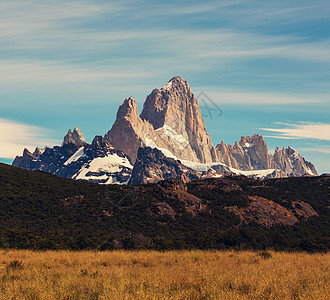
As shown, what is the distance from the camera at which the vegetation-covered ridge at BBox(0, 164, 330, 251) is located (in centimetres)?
8556

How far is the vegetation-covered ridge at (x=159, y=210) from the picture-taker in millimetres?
85562

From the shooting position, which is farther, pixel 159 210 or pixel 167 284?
pixel 159 210

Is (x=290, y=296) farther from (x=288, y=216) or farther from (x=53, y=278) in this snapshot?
(x=288, y=216)

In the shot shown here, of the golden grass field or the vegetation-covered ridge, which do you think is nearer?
the golden grass field

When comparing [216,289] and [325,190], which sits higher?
[325,190]

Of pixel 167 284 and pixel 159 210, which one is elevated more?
pixel 159 210

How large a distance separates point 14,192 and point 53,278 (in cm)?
9819

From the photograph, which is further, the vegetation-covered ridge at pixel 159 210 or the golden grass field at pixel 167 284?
the vegetation-covered ridge at pixel 159 210

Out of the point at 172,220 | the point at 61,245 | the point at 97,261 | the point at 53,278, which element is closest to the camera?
the point at 53,278

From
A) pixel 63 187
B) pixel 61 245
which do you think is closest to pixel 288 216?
pixel 63 187

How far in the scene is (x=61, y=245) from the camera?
4788cm

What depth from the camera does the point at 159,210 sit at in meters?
109

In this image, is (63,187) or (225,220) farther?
(63,187)

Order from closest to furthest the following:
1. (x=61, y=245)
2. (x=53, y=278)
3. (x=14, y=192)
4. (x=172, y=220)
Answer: (x=53, y=278) < (x=61, y=245) < (x=172, y=220) < (x=14, y=192)
